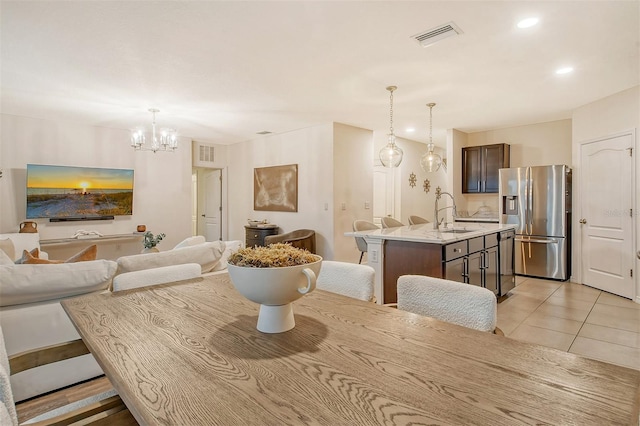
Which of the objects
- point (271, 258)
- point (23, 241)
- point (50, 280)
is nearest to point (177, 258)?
point (50, 280)

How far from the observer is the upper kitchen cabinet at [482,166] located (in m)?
6.10

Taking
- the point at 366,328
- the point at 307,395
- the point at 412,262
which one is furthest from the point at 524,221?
the point at 307,395

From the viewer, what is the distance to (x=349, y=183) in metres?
5.95

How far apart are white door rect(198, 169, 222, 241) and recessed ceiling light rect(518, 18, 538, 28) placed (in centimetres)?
645

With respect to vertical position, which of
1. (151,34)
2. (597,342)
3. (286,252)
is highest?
(151,34)

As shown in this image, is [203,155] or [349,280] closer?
[349,280]

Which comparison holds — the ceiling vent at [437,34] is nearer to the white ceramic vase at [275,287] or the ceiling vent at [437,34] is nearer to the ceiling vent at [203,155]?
the white ceramic vase at [275,287]

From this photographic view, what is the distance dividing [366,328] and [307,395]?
0.43 m

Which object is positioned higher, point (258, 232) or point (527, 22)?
point (527, 22)

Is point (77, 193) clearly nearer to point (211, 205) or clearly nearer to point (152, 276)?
point (211, 205)

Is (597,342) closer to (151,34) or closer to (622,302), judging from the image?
(622,302)

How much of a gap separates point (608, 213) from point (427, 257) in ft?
10.5

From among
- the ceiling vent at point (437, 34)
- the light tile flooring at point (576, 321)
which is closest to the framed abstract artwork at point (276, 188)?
the ceiling vent at point (437, 34)

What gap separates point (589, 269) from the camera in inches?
187
